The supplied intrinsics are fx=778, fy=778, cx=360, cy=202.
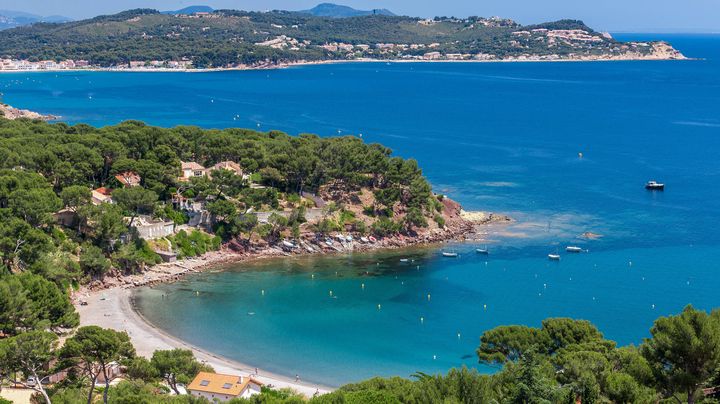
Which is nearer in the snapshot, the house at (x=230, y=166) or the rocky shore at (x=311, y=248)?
the rocky shore at (x=311, y=248)

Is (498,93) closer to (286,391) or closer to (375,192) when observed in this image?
(375,192)

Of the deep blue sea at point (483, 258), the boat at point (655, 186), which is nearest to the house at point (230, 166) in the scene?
the deep blue sea at point (483, 258)

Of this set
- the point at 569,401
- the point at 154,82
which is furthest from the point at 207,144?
the point at 154,82

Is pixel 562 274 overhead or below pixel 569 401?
below

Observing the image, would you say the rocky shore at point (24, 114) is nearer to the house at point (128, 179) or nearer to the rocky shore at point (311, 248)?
the house at point (128, 179)

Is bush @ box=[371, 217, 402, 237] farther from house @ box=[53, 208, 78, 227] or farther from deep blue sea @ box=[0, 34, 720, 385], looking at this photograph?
house @ box=[53, 208, 78, 227]
